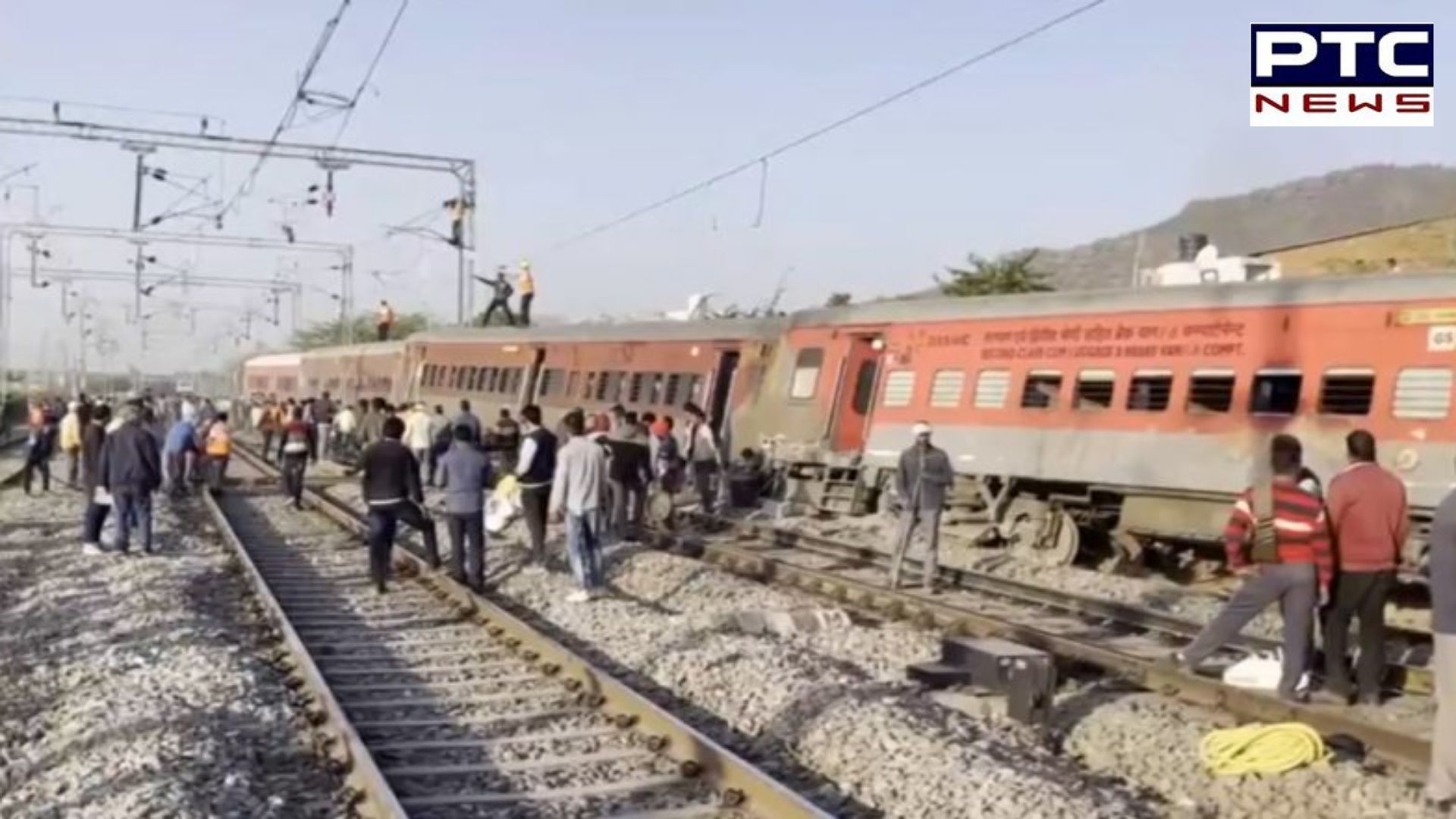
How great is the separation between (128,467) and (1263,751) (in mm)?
13186

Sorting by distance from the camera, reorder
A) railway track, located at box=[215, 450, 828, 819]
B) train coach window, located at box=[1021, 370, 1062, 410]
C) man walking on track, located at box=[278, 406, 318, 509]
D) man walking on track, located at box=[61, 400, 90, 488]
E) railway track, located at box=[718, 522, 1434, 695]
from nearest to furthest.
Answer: railway track, located at box=[215, 450, 828, 819] → railway track, located at box=[718, 522, 1434, 695] → train coach window, located at box=[1021, 370, 1062, 410] → man walking on track, located at box=[278, 406, 318, 509] → man walking on track, located at box=[61, 400, 90, 488]

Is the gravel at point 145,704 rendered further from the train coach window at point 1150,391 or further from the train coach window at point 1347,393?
the train coach window at point 1347,393

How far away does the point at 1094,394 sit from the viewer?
17.7 m

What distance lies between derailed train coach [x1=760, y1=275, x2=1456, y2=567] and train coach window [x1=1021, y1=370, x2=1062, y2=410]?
0.02 meters

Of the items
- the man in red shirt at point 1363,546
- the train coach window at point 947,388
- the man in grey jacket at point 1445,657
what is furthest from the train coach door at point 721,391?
the man in grey jacket at point 1445,657

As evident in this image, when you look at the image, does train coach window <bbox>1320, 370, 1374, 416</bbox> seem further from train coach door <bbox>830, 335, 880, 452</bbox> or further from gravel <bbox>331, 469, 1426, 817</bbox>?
train coach door <bbox>830, 335, 880, 452</bbox>

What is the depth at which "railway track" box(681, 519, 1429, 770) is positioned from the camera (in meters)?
9.57

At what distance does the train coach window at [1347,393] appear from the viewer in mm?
14500

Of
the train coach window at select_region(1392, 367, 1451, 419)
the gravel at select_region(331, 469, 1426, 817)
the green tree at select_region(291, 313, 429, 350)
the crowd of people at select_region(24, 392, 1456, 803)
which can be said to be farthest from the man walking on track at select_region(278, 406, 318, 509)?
the green tree at select_region(291, 313, 429, 350)

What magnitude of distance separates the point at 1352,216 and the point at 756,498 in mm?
40550

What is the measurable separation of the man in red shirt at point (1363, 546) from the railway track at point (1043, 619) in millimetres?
436

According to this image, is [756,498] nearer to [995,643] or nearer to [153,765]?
[995,643]

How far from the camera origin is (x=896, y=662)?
12.0 metres

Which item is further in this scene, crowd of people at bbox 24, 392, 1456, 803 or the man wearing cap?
the man wearing cap
